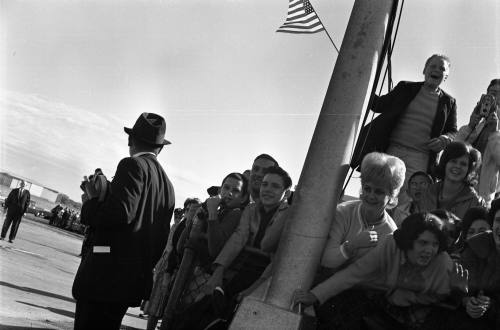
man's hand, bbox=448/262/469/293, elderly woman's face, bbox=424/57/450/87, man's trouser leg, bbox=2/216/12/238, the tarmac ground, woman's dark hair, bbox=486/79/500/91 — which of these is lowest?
the tarmac ground

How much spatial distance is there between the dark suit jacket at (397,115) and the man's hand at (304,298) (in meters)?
2.43

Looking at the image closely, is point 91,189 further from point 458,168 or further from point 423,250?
point 458,168

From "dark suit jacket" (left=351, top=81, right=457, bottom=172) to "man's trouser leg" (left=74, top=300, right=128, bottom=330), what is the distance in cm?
289

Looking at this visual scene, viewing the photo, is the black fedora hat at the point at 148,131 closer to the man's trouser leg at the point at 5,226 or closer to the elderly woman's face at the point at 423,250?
the elderly woman's face at the point at 423,250

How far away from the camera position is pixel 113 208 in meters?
4.36

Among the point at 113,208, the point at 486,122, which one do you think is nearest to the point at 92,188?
the point at 113,208

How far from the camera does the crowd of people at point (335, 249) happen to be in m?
3.88

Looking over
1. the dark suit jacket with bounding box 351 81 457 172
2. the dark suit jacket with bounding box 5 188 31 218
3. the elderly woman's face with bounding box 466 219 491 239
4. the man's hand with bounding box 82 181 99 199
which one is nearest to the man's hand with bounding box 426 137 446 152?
the dark suit jacket with bounding box 351 81 457 172

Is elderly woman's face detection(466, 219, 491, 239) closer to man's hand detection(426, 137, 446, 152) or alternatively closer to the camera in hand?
man's hand detection(426, 137, 446, 152)

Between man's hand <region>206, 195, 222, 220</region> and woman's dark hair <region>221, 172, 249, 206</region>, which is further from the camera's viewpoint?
woman's dark hair <region>221, 172, 249, 206</region>

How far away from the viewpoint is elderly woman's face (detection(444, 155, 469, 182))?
554cm

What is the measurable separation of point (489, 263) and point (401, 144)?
250cm

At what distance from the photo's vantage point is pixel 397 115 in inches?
252

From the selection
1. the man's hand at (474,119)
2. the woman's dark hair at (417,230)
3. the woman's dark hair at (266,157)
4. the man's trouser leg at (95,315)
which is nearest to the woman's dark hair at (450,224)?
the woman's dark hair at (417,230)
